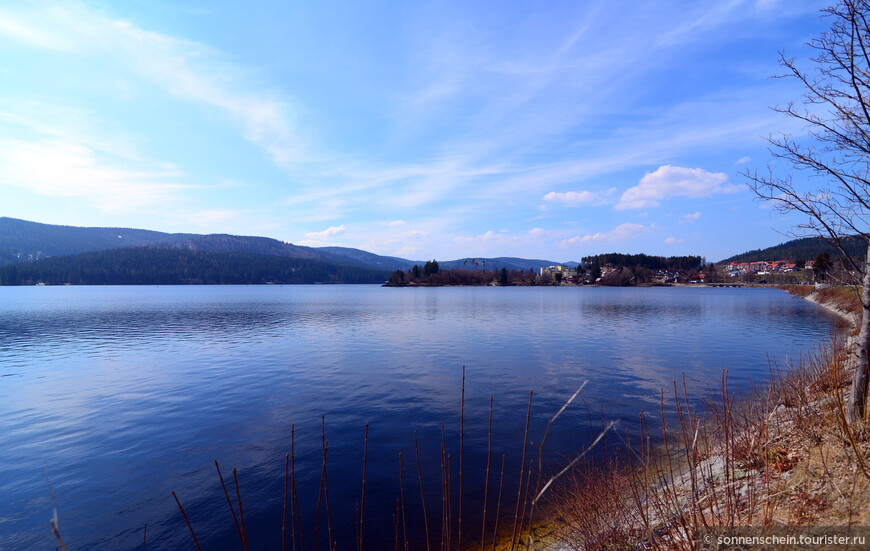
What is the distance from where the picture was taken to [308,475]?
12562mm

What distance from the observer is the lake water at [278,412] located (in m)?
10.7

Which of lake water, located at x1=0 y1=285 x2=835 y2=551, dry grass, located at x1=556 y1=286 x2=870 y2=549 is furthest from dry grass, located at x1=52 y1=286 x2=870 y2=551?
lake water, located at x1=0 y1=285 x2=835 y2=551

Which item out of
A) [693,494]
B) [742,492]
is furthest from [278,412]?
[693,494]

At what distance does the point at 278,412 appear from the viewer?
59.0ft

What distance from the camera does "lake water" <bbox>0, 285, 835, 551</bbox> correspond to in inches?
421

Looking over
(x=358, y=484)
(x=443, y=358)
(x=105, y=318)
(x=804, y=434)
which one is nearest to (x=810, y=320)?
(x=443, y=358)

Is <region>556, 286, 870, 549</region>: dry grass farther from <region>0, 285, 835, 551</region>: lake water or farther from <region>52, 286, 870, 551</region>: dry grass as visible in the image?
<region>0, 285, 835, 551</region>: lake water

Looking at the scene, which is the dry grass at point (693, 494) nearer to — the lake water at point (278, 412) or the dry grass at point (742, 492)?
the dry grass at point (742, 492)

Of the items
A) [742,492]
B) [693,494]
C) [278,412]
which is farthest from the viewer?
[278,412]

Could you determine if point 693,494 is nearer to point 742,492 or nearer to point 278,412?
point 742,492

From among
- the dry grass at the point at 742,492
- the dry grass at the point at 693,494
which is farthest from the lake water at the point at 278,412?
the dry grass at the point at 742,492

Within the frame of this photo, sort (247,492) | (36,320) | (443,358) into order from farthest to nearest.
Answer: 1. (36,320)
2. (443,358)
3. (247,492)

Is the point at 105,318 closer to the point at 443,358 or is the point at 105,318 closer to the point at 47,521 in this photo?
the point at 443,358

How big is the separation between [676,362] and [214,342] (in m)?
37.2
